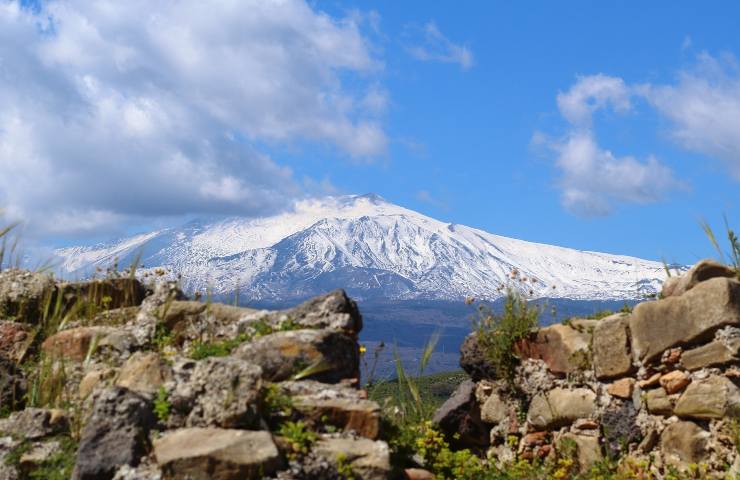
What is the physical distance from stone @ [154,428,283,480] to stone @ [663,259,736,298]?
4.86 m

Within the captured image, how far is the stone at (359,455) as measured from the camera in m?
5.53

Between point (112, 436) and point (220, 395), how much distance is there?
30.8 inches

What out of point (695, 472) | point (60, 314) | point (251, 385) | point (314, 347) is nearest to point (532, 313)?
point (695, 472)

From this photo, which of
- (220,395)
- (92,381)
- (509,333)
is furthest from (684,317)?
(92,381)

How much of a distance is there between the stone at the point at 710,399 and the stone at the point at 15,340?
6.58m

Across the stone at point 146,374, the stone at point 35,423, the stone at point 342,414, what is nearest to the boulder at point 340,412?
the stone at point 342,414

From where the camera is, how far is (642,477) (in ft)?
26.0

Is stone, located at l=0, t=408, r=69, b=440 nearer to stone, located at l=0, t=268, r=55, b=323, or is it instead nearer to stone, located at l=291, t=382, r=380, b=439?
stone, located at l=291, t=382, r=380, b=439

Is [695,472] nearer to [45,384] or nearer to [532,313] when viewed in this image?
[532,313]

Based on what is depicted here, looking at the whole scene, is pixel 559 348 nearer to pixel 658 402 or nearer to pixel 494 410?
pixel 494 410

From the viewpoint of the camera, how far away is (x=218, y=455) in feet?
17.0

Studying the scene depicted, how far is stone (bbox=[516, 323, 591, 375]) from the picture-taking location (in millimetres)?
9008

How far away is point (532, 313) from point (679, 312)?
7.10 ft

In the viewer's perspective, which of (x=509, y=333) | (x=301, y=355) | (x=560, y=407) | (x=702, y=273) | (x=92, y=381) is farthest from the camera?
(x=509, y=333)
